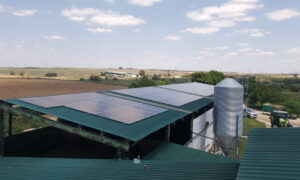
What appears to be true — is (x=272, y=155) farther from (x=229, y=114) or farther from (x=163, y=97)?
(x=163, y=97)

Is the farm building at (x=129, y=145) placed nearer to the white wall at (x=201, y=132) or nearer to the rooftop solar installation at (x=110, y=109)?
the rooftop solar installation at (x=110, y=109)

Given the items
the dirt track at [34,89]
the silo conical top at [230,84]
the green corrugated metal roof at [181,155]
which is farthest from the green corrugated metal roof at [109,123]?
the dirt track at [34,89]

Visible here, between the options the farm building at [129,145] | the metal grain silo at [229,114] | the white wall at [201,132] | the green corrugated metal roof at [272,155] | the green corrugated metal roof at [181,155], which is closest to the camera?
the green corrugated metal roof at [272,155]

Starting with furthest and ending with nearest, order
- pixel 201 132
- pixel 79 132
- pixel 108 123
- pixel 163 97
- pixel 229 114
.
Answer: pixel 163 97
pixel 201 132
pixel 229 114
pixel 108 123
pixel 79 132

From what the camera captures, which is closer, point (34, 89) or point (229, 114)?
point (229, 114)

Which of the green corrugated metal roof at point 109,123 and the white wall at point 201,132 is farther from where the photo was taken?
the white wall at point 201,132

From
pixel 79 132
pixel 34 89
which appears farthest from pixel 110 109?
pixel 34 89

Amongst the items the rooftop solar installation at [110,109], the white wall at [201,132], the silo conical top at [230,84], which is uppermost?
the silo conical top at [230,84]

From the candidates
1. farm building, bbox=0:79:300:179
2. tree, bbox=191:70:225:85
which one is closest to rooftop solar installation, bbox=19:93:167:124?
farm building, bbox=0:79:300:179
